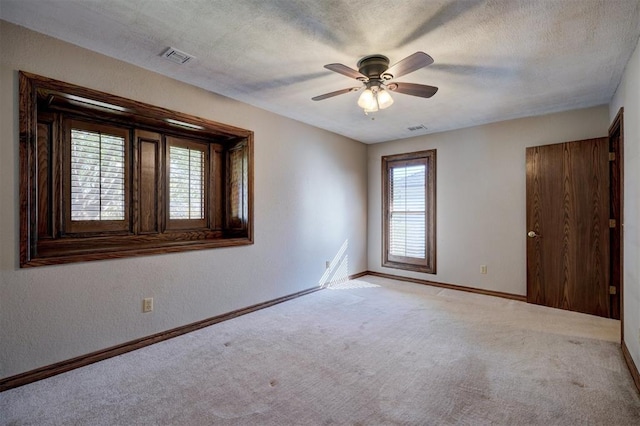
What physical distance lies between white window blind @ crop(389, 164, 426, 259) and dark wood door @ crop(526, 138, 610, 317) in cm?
153

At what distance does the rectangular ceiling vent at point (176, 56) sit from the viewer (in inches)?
98.4

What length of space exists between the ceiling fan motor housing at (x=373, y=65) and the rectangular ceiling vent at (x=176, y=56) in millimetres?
1424

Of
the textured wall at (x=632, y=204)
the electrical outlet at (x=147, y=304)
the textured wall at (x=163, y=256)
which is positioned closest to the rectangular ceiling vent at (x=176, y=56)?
the textured wall at (x=163, y=256)

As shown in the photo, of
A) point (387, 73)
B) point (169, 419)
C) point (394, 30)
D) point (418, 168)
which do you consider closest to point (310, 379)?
point (169, 419)

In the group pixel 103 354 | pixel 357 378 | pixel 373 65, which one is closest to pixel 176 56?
pixel 373 65

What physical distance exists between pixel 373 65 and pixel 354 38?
1.04 feet

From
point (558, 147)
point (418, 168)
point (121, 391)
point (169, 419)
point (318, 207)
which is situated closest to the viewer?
point (169, 419)

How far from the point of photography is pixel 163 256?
2.97 meters

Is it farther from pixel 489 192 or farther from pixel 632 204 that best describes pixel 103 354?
pixel 489 192

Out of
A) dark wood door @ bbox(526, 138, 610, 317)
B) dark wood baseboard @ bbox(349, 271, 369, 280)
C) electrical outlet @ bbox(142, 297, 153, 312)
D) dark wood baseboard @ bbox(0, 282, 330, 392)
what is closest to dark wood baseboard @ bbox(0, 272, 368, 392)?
dark wood baseboard @ bbox(0, 282, 330, 392)

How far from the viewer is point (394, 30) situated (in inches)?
85.6

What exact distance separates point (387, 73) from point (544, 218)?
296cm

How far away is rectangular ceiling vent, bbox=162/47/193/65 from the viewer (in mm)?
2499

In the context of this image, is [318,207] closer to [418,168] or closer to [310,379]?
[418,168]
